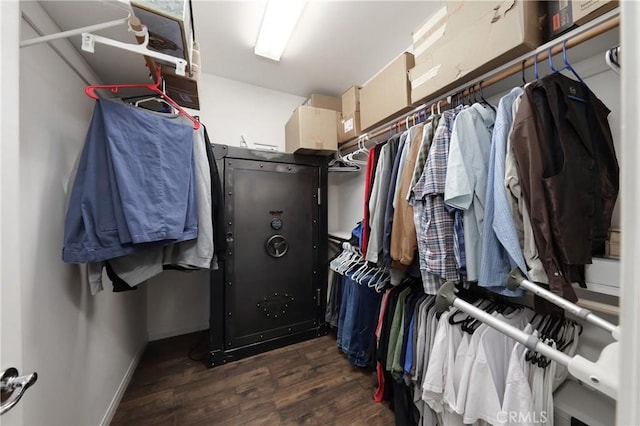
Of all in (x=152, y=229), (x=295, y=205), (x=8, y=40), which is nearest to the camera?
(x=8, y=40)

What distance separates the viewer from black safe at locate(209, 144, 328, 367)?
1713 mm

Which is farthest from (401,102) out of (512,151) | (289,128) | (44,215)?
(44,215)

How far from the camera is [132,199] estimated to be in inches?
33.5

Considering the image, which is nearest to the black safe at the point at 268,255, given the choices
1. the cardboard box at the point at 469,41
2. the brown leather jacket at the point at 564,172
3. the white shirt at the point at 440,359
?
the cardboard box at the point at 469,41

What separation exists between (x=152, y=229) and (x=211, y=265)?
1.31 feet

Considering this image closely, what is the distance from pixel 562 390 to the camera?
889 mm

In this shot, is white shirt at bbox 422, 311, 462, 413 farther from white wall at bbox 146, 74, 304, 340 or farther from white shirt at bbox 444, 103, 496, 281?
white wall at bbox 146, 74, 304, 340

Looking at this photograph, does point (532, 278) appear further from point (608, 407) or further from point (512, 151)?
point (608, 407)

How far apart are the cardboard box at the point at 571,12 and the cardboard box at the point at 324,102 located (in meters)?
1.53

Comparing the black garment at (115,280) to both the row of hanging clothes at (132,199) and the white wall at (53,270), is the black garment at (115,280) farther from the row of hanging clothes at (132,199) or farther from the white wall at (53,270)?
the white wall at (53,270)

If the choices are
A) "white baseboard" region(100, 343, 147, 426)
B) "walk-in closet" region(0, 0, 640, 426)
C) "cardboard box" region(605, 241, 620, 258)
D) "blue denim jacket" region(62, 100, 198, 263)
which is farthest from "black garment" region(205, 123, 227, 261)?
"cardboard box" region(605, 241, 620, 258)

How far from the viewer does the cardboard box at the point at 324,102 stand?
209 cm

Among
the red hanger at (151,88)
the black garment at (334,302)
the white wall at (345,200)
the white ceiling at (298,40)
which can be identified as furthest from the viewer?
the white wall at (345,200)

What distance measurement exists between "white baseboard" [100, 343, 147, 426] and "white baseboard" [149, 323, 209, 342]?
0.20 metres
